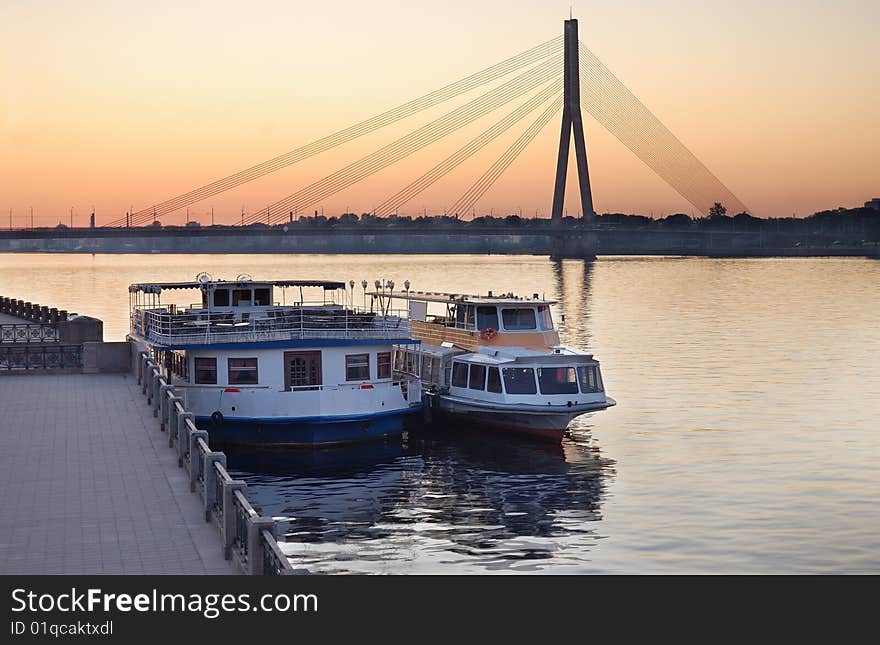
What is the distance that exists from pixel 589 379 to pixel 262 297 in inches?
473

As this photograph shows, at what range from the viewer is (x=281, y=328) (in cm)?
3494

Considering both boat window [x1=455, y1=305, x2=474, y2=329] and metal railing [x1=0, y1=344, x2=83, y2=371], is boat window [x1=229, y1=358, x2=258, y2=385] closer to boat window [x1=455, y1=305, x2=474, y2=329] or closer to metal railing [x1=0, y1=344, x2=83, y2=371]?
metal railing [x1=0, y1=344, x2=83, y2=371]

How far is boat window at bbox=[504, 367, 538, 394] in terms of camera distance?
37.1 m

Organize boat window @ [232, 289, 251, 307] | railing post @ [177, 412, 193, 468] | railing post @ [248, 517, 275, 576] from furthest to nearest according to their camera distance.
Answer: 1. boat window @ [232, 289, 251, 307]
2. railing post @ [177, 412, 193, 468]
3. railing post @ [248, 517, 275, 576]

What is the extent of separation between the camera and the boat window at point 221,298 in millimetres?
40875

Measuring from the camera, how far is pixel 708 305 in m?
128

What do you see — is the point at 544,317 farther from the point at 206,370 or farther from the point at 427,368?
the point at 206,370

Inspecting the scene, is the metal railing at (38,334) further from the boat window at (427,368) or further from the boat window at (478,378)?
the boat window at (478,378)

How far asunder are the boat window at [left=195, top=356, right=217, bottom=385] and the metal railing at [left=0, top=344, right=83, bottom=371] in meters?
4.04

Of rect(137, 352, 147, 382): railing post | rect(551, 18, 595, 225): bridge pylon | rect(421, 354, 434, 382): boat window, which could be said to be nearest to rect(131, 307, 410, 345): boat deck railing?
rect(137, 352, 147, 382): railing post
